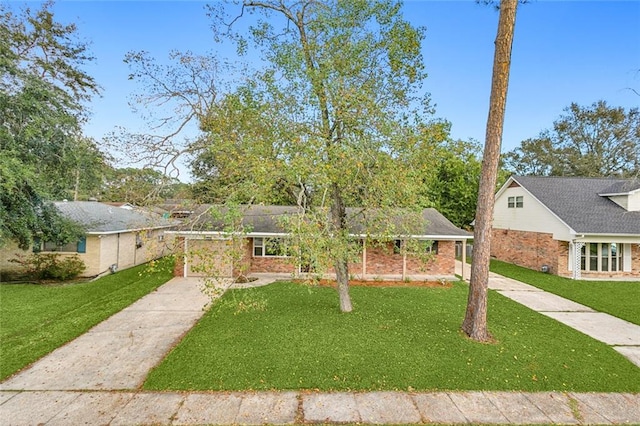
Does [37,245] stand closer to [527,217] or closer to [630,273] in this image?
[527,217]

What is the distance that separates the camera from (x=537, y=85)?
49.4ft

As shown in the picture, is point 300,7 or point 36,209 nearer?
point 300,7

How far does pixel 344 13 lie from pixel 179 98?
4.37m

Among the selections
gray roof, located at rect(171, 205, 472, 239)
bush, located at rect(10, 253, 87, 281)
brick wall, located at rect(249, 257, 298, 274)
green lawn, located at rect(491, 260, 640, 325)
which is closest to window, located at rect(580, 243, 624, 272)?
green lawn, located at rect(491, 260, 640, 325)

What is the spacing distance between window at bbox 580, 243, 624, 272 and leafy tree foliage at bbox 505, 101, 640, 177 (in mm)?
22009

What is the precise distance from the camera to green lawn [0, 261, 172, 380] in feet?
21.4

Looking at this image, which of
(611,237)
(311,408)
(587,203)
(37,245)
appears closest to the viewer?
(311,408)

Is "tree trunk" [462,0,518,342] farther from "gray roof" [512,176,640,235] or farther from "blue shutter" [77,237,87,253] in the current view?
"blue shutter" [77,237,87,253]

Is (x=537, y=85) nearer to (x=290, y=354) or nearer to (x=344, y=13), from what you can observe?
(x=344, y=13)

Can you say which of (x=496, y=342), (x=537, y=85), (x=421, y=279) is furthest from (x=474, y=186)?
(x=496, y=342)

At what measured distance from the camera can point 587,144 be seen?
111 ft

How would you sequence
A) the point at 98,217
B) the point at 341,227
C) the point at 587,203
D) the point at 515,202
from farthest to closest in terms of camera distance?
the point at 515,202 → the point at 587,203 → the point at 98,217 → the point at 341,227

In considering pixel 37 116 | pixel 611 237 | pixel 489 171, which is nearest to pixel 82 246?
pixel 37 116

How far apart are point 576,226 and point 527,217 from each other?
10.0ft
